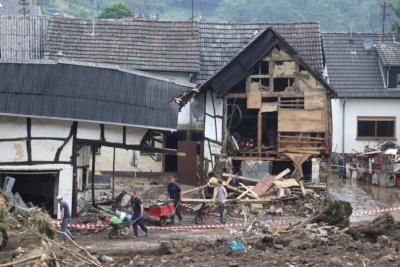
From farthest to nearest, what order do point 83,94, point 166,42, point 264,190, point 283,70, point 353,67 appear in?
1. point 353,67
2. point 166,42
3. point 283,70
4. point 264,190
5. point 83,94

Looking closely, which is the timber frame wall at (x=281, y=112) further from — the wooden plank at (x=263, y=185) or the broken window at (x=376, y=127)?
the broken window at (x=376, y=127)

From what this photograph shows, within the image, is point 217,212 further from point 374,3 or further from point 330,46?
point 374,3

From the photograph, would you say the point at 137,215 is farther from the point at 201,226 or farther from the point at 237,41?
the point at 237,41

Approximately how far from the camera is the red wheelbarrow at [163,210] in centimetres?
2350

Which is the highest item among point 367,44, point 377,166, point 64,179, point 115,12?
point 115,12

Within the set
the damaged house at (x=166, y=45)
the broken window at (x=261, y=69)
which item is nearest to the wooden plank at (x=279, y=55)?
the broken window at (x=261, y=69)

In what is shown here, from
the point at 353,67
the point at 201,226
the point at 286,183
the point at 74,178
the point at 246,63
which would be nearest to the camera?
the point at 201,226

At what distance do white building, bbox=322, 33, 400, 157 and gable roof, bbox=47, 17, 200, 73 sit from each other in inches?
430

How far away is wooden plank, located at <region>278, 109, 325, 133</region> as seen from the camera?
3247cm

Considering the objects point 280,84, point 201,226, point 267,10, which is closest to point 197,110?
point 280,84

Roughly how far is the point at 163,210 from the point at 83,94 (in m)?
4.55

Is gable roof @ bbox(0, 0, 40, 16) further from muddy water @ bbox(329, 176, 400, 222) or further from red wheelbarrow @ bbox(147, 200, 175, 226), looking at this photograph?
red wheelbarrow @ bbox(147, 200, 175, 226)

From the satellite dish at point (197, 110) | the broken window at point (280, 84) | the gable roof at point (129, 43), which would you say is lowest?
the satellite dish at point (197, 110)

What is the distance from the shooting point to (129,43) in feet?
124
